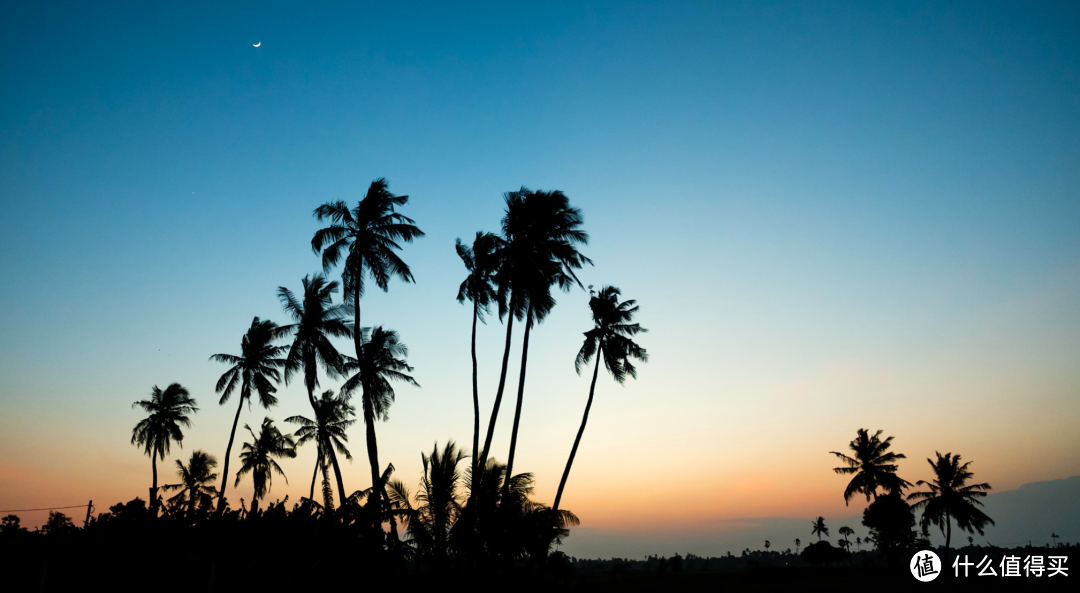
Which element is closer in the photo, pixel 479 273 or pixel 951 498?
pixel 479 273

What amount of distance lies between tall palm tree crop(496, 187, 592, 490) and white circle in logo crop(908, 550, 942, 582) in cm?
2719

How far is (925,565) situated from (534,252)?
38020mm

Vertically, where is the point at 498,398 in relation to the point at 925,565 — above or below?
above

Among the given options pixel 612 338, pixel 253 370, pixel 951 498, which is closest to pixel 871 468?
pixel 951 498

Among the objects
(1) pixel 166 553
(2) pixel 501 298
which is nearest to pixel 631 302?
(2) pixel 501 298

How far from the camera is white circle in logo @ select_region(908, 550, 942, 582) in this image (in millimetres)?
34312

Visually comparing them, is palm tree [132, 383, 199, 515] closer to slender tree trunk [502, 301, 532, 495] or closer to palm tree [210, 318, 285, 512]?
palm tree [210, 318, 285, 512]

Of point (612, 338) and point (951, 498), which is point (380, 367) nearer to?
point (612, 338)

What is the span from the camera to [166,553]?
50.3 ft

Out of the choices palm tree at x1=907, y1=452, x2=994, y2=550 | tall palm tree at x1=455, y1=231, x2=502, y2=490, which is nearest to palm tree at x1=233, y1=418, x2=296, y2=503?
tall palm tree at x1=455, y1=231, x2=502, y2=490

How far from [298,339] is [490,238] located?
12445 millimetres

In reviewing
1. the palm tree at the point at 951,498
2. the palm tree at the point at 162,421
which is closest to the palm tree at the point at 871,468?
the palm tree at the point at 951,498

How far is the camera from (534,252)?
26.8 meters

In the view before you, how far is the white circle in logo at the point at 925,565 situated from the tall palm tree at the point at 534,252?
89.2 ft
